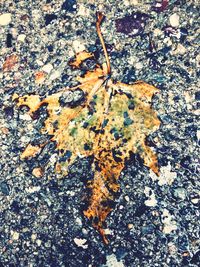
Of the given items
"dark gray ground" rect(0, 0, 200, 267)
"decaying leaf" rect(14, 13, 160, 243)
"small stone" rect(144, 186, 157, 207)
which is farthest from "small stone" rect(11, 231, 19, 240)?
"small stone" rect(144, 186, 157, 207)

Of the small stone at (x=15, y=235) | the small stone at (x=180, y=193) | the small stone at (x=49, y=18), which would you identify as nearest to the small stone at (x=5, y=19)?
the small stone at (x=49, y=18)

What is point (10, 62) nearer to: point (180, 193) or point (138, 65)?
point (138, 65)

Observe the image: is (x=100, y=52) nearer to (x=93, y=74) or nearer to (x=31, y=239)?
(x=93, y=74)

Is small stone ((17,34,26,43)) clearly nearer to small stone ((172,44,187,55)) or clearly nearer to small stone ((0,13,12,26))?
small stone ((0,13,12,26))

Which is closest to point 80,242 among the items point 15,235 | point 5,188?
point 15,235

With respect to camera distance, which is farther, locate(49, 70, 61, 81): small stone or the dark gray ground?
locate(49, 70, 61, 81): small stone
